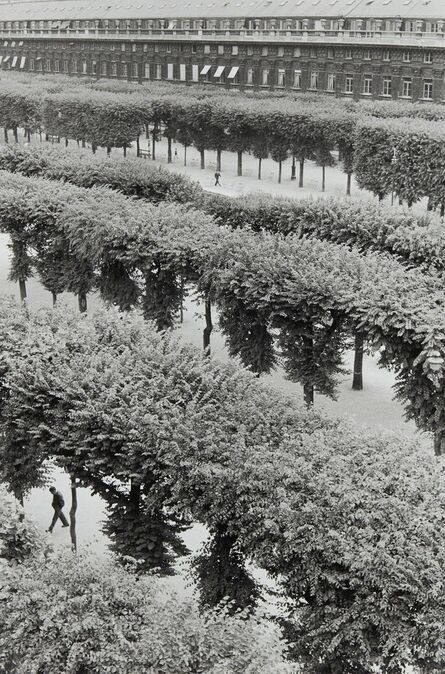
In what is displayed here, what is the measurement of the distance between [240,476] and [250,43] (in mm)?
92804

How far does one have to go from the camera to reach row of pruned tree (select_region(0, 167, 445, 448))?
99.0 feet

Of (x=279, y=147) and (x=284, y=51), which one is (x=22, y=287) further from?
(x=284, y=51)

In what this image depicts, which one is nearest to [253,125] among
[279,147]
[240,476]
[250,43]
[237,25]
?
[279,147]

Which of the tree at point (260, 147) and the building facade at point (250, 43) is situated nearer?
the tree at point (260, 147)

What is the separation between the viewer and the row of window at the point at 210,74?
89938mm

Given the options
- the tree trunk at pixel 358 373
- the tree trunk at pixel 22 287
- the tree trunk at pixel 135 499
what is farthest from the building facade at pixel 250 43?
the tree trunk at pixel 135 499

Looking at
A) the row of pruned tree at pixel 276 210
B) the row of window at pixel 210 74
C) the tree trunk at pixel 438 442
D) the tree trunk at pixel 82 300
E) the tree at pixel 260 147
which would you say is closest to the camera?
the tree trunk at pixel 438 442

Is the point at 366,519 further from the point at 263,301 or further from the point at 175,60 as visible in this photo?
the point at 175,60

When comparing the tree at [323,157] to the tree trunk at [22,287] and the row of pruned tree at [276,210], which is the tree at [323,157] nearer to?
the row of pruned tree at [276,210]

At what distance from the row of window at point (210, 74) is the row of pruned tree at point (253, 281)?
50.9m

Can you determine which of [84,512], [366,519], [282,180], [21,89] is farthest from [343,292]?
[21,89]

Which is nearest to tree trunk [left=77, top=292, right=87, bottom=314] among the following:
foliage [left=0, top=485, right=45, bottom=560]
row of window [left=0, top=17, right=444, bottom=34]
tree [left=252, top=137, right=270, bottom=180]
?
foliage [left=0, top=485, right=45, bottom=560]

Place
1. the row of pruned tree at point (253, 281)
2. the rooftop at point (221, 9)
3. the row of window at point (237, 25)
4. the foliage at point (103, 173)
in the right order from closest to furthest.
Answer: the row of pruned tree at point (253, 281), the foliage at point (103, 173), the row of window at point (237, 25), the rooftop at point (221, 9)

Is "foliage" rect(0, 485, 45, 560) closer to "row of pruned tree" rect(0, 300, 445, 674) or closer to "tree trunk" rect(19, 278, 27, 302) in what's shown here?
"row of pruned tree" rect(0, 300, 445, 674)
